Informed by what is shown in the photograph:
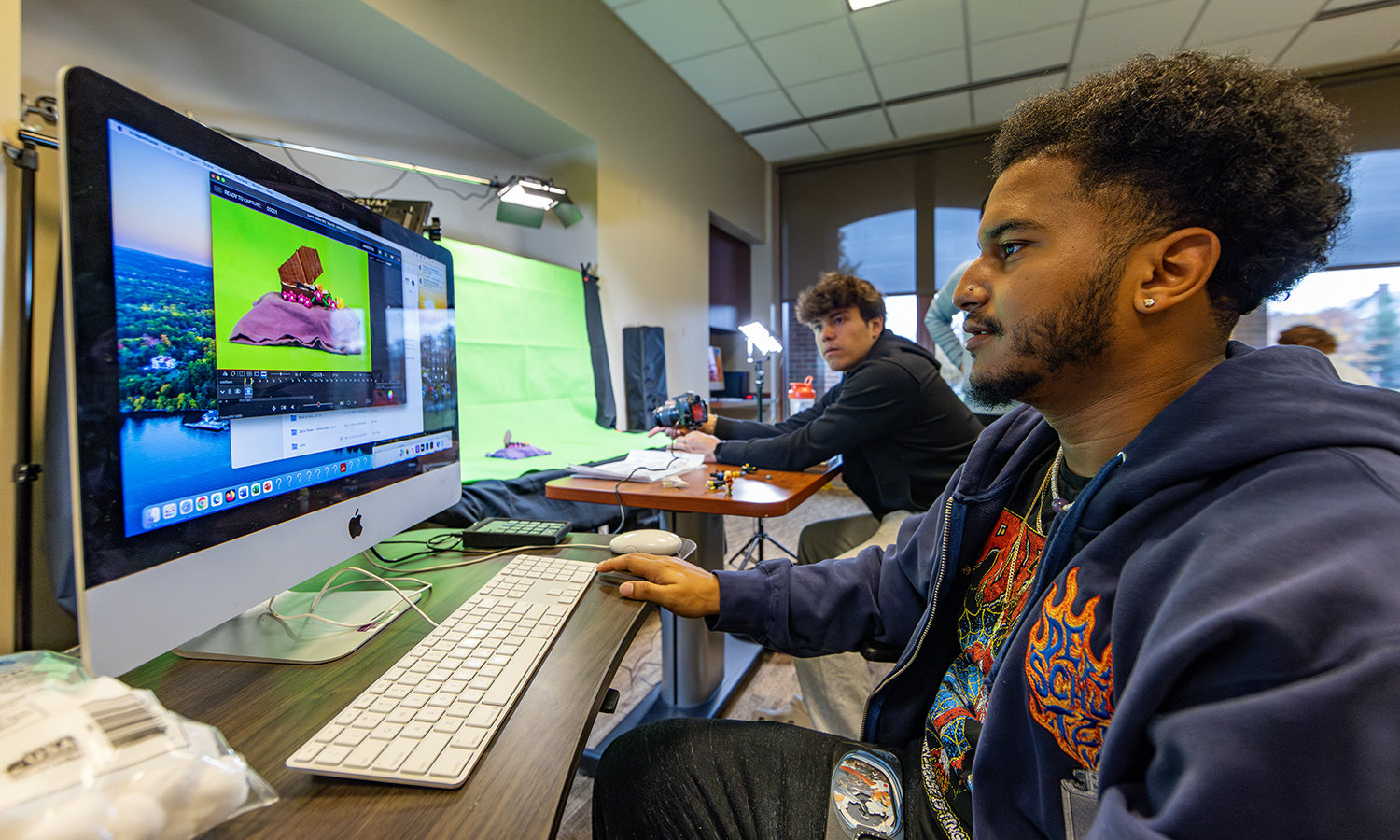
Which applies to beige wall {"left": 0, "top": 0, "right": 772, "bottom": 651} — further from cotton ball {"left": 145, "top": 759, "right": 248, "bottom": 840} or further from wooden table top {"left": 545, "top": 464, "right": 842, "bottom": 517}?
wooden table top {"left": 545, "top": 464, "right": 842, "bottom": 517}

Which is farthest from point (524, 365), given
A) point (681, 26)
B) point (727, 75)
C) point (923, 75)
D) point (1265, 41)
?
point (1265, 41)

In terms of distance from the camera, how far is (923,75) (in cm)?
388

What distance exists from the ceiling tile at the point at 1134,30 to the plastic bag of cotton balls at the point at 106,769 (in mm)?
4331

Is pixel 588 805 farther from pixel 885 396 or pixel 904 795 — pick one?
pixel 885 396

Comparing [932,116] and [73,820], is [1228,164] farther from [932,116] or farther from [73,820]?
[932,116]

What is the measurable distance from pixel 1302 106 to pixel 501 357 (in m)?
2.80

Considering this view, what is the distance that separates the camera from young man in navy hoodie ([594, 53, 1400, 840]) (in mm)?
367

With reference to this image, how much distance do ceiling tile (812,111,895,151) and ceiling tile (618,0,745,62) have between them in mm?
1390

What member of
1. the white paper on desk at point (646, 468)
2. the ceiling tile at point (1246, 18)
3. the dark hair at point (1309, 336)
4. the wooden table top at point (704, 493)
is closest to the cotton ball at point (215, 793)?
the wooden table top at point (704, 493)

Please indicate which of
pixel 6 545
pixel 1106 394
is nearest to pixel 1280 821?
pixel 1106 394

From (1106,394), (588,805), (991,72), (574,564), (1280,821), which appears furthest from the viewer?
(991,72)

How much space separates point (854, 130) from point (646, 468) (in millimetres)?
4186

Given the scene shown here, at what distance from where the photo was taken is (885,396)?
1.79 m

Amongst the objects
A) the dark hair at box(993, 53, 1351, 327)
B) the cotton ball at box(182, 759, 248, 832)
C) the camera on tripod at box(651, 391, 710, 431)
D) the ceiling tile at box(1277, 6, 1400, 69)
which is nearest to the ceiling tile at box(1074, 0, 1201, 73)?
the ceiling tile at box(1277, 6, 1400, 69)
